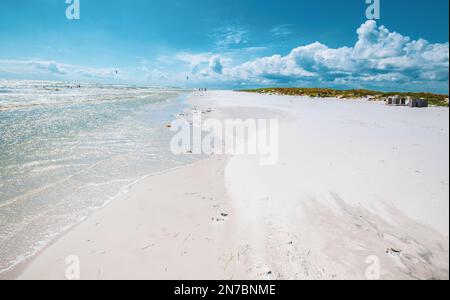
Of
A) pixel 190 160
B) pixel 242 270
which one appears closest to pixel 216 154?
pixel 190 160

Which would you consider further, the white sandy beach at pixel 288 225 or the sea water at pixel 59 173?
the sea water at pixel 59 173

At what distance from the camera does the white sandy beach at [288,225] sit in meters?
2.60

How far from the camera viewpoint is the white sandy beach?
260cm

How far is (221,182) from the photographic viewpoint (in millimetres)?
5949

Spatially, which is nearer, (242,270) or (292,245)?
(242,270)

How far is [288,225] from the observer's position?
12.3 ft

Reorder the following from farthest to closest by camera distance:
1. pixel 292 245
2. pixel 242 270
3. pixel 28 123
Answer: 1. pixel 28 123
2. pixel 292 245
3. pixel 242 270

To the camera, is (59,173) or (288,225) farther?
(59,173)

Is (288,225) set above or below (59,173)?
below

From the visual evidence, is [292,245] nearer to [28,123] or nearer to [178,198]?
[178,198]

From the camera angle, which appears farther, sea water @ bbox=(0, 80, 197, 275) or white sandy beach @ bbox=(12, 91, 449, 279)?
Answer: sea water @ bbox=(0, 80, 197, 275)

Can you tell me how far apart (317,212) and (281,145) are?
4109mm
